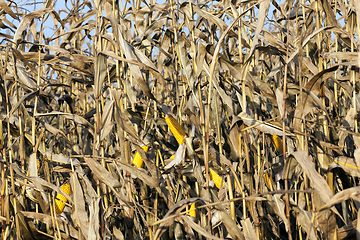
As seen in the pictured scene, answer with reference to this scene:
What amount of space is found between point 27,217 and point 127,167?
22.9 inches

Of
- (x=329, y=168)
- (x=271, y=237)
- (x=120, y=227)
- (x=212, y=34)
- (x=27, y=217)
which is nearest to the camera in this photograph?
(x=329, y=168)

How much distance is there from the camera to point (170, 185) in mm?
1795

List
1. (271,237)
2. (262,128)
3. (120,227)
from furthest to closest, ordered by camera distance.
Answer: (120,227) < (271,237) < (262,128)

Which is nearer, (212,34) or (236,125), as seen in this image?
(236,125)

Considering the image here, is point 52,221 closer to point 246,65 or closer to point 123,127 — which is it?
point 123,127

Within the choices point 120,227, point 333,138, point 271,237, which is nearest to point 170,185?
point 120,227

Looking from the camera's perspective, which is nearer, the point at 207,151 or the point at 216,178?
the point at 207,151

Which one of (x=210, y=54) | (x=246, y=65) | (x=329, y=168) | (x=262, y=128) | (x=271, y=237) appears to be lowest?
(x=271, y=237)

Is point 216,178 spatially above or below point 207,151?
below

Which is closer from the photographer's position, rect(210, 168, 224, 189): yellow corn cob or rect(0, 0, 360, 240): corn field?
rect(0, 0, 360, 240): corn field

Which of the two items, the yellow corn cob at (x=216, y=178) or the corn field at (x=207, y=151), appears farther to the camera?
the yellow corn cob at (x=216, y=178)

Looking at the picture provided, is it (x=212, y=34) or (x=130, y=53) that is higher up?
(x=212, y=34)

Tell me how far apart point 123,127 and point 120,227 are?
86cm

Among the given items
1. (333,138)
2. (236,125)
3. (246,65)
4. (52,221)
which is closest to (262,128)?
(236,125)
